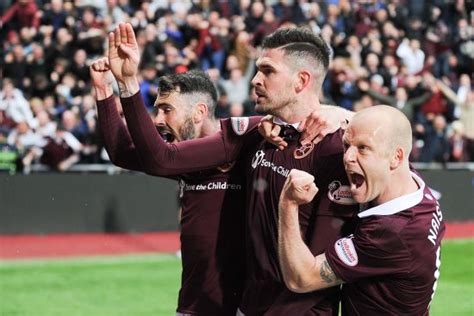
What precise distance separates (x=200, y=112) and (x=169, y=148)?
112 centimetres

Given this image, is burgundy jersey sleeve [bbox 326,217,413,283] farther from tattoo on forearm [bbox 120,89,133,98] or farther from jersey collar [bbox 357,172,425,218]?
tattoo on forearm [bbox 120,89,133,98]

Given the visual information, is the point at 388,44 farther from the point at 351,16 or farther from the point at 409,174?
the point at 409,174

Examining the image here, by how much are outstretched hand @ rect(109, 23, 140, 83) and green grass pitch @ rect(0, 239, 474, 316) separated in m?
6.22

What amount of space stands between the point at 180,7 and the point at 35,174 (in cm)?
592

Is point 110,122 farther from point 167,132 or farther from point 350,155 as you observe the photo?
point 350,155

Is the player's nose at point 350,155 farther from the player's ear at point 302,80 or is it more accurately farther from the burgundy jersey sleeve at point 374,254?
the player's ear at point 302,80

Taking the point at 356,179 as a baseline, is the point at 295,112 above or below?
above

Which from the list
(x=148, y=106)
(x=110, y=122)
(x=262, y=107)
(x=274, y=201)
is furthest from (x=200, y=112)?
(x=148, y=106)

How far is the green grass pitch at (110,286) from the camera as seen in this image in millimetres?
10516

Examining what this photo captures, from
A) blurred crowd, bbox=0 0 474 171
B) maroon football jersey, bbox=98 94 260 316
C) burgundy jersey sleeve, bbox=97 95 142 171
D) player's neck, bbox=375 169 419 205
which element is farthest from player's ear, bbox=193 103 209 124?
blurred crowd, bbox=0 0 474 171

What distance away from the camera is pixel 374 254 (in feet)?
13.1

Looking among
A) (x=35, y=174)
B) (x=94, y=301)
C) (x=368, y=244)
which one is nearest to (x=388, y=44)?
(x=35, y=174)

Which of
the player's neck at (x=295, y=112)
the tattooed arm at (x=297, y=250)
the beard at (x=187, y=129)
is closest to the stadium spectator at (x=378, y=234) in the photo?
the tattooed arm at (x=297, y=250)

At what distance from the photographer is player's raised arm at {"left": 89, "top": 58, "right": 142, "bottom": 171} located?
4.68 meters
